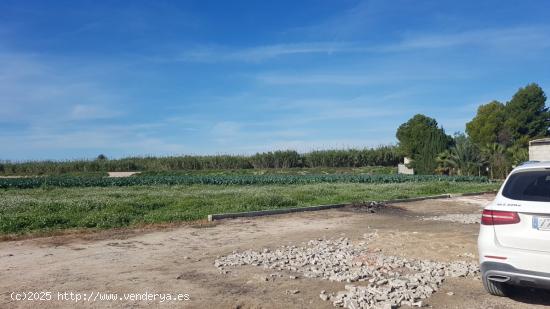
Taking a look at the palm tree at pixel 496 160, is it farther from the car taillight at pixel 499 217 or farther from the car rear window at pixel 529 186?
the car taillight at pixel 499 217

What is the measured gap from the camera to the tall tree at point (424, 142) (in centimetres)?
4266

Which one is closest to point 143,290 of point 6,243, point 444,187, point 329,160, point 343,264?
point 343,264

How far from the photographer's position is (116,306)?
5.36m

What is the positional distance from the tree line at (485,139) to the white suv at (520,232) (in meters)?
36.5

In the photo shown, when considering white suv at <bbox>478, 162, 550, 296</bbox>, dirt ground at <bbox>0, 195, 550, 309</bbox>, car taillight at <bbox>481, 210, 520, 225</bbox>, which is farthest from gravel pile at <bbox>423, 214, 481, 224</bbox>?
car taillight at <bbox>481, 210, 520, 225</bbox>

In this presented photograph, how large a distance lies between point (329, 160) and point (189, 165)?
19556mm

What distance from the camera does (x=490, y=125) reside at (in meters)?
51.4

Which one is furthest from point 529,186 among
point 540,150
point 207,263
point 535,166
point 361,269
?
point 540,150

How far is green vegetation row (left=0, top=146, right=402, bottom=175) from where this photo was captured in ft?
196

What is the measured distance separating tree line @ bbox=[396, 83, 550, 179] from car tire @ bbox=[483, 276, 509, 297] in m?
36.2

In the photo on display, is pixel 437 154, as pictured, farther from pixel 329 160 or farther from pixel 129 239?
pixel 129 239

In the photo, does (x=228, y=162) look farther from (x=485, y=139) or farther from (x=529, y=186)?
(x=529, y=186)

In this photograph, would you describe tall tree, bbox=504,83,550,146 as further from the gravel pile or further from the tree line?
the gravel pile

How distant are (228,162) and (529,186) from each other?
5641cm
